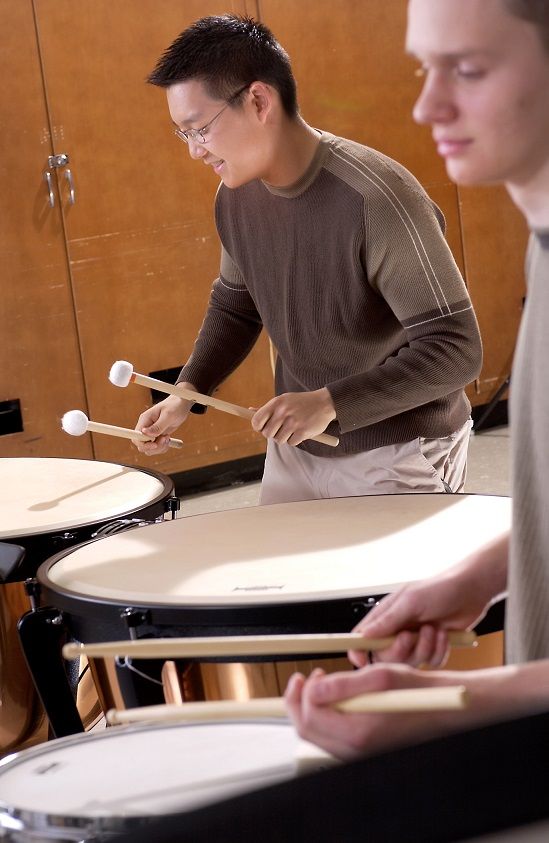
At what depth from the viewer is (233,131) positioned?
2.14m

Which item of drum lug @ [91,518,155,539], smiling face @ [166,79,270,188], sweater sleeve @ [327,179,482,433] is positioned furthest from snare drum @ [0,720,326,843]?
smiling face @ [166,79,270,188]

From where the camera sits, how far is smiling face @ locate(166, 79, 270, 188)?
2.14 m

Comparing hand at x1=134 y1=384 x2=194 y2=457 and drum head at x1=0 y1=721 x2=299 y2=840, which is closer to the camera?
drum head at x1=0 y1=721 x2=299 y2=840

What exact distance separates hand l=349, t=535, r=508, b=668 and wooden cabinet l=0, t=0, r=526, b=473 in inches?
135

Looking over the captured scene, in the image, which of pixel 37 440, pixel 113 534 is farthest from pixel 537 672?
pixel 37 440

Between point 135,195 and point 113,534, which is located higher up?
point 135,195

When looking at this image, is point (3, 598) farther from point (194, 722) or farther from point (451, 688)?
point (451, 688)

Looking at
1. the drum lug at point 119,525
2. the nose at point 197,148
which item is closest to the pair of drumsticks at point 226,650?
the drum lug at point 119,525

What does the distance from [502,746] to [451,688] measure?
10 cm

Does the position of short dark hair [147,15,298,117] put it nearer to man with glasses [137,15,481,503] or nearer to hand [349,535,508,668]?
man with glasses [137,15,481,503]

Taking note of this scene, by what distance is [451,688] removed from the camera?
0.74 metres

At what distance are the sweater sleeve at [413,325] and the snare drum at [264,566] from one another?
17 cm

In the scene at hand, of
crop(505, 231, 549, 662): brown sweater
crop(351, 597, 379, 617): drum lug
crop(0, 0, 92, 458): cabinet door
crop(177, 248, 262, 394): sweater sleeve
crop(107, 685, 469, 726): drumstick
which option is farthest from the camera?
crop(0, 0, 92, 458): cabinet door

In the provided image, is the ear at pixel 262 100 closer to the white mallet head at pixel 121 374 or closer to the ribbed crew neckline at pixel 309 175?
the ribbed crew neckline at pixel 309 175
